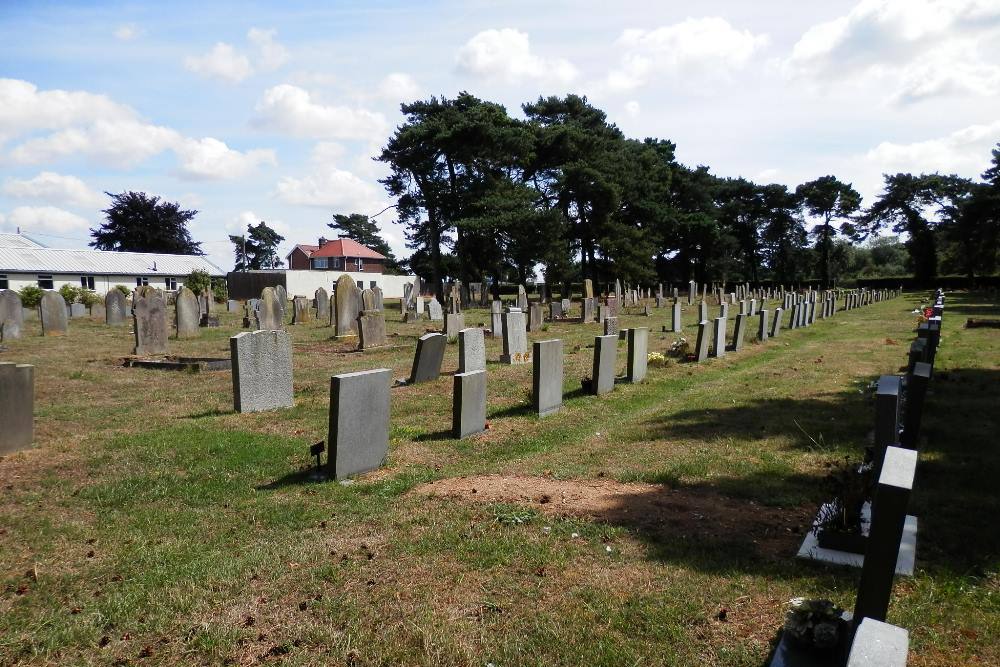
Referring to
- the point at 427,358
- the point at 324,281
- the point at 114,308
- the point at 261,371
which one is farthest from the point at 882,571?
the point at 324,281

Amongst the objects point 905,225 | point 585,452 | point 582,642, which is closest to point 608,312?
point 585,452

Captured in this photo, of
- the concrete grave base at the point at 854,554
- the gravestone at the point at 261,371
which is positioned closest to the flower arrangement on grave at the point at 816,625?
the concrete grave base at the point at 854,554

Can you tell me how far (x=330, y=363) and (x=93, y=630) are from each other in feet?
42.2

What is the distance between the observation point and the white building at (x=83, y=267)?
53.9 metres

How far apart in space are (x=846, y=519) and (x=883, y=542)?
1.78 m

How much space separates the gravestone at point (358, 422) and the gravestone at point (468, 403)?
1.34 m

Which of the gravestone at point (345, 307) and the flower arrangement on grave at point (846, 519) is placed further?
the gravestone at point (345, 307)

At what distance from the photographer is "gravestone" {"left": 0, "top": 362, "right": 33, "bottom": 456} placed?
7.84m

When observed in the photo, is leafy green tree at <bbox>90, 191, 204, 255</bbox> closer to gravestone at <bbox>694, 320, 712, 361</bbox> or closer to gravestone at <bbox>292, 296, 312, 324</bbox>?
gravestone at <bbox>292, 296, 312, 324</bbox>

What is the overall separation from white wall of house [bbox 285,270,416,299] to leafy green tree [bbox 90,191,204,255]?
2592 cm

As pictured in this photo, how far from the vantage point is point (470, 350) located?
41.8 feet

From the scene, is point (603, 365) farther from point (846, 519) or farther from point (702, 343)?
point (846, 519)

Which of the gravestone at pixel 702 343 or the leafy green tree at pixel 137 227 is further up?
the leafy green tree at pixel 137 227

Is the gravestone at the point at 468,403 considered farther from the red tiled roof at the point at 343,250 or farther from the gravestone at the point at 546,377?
the red tiled roof at the point at 343,250
